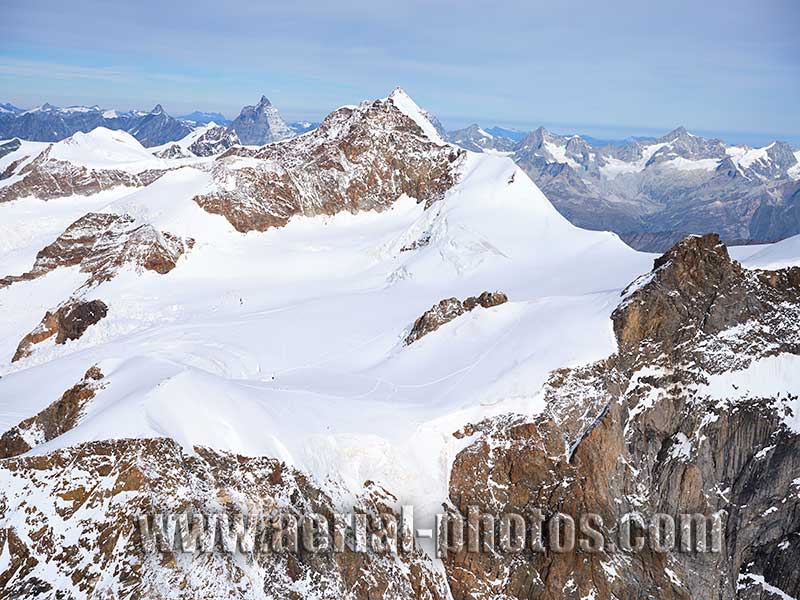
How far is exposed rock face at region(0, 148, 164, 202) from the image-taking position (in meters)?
100

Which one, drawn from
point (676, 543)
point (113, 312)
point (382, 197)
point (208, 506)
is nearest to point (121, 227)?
point (113, 312)

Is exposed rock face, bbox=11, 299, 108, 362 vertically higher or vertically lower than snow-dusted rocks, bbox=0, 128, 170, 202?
lower

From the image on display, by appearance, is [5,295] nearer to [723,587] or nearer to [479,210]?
[479,210]

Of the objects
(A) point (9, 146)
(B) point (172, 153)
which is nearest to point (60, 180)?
(B) point (172, 153)

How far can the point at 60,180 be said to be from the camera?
10356 centimetres

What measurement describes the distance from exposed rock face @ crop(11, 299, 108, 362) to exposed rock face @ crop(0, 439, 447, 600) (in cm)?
3415

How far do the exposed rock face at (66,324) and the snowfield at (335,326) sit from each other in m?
1.23

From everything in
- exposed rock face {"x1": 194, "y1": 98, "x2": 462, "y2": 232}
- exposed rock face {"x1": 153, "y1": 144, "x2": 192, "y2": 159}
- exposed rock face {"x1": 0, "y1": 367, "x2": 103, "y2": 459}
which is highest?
exposed rock face {"x1": 153, "y1": 144, "x2": 192, "y2": 159}

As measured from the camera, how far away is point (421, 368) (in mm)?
41281

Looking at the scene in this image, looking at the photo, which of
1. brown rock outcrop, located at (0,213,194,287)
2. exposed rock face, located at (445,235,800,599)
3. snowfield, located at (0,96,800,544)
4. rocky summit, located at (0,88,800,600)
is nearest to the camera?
rocky summit, located at (0,88,800,600)

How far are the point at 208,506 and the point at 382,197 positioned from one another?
6264 centimetres

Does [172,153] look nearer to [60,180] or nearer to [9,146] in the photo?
[9,146]

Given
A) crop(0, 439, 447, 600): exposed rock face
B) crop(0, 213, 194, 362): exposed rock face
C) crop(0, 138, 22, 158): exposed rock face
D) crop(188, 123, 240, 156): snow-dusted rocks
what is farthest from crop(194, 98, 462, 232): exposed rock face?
crop(0, 138, 22, 158): exposed rock face

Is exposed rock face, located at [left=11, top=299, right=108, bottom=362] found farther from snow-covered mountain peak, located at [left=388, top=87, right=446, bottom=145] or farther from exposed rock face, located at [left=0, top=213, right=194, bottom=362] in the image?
snow-covered mountain peak, located at [left=388, top=87, right=446, bottom=145]
